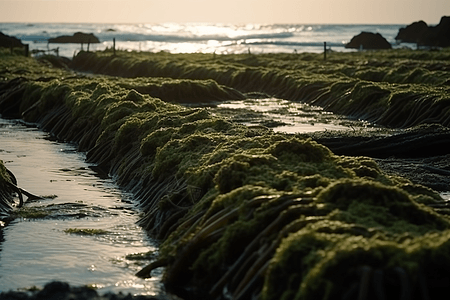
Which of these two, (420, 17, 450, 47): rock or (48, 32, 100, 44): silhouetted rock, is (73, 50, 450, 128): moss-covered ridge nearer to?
(420, 17, 450, 47): rock

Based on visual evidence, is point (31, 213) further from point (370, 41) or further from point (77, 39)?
point (77, 39)

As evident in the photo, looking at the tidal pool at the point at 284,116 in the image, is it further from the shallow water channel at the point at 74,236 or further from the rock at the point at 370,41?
the rock at the point at 370,41

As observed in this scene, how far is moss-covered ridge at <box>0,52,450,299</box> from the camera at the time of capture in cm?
883

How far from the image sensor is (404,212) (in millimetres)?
10945

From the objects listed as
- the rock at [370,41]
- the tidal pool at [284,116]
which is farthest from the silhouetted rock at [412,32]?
the tidal pool at [284,116]

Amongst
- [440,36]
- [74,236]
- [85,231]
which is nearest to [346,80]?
[85,231]

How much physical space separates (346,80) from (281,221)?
3361 centimetres

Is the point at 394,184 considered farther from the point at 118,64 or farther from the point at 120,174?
the point at 118,64

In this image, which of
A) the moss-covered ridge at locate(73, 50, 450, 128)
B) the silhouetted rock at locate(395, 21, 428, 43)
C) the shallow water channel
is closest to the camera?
the shallow water channel

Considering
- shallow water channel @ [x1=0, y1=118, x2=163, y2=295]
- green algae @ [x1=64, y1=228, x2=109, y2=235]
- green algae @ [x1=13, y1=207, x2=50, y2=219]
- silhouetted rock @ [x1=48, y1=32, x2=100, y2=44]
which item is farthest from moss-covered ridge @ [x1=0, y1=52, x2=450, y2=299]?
silhouetted rock @ [x1=48, y1=32, x2=100, y2=44]

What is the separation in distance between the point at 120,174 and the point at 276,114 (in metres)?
16.2

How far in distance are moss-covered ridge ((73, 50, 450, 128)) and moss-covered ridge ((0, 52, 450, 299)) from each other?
14579 mm

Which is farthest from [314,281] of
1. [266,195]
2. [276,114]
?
[276,114]

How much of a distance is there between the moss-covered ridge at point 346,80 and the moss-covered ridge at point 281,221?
1458 cm
